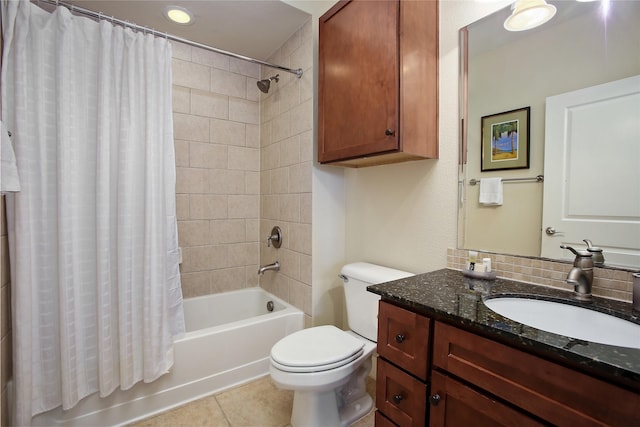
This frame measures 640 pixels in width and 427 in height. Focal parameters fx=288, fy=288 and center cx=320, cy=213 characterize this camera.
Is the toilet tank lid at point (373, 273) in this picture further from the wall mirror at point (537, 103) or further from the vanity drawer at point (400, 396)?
the vanity drawer at point (400, 396)

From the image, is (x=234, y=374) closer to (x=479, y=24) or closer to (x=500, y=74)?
(x=500, y=74)

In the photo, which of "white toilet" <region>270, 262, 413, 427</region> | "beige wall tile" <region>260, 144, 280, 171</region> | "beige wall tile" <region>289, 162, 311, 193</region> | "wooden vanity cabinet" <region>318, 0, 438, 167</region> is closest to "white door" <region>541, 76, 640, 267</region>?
"wooden vanity cabinet" <region>318, 0, 438, 167</region>

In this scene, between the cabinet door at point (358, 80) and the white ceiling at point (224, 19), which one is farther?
the white ceiling at point (224, 19)

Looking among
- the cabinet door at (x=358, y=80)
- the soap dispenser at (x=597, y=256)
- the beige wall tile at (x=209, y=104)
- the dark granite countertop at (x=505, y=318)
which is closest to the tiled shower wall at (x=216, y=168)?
the beige wall tile at (x=209, y=104)

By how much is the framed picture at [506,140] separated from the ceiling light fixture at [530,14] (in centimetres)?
32

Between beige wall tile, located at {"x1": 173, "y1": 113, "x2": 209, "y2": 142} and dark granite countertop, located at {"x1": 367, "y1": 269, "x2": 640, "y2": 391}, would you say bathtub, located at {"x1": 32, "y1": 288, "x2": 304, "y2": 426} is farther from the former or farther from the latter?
beige wall tile, located at {"x1": 173, "y1": 113, "x2": 209, "y2": 142}

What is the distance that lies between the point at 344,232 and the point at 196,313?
134cm

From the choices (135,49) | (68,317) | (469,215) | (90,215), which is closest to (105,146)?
(90,215)

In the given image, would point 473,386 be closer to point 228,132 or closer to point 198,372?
point 198,372

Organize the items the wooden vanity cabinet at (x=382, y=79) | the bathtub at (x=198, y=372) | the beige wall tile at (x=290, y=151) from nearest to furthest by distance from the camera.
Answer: the wooden vanity cabinet at (x=382, y=79), the bathtub at (x=198, y=372), the beige wall tile at (x=290, y=151)

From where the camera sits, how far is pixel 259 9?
1.81m

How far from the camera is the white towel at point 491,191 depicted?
1.25 m

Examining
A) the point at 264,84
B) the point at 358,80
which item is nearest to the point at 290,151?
the point at 264,84

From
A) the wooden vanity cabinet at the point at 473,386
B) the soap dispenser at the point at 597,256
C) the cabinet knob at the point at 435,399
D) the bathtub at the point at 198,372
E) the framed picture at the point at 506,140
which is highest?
the framed picture at the point at 506,140
